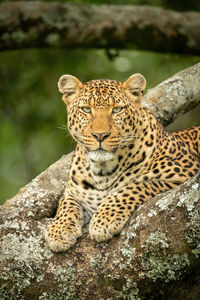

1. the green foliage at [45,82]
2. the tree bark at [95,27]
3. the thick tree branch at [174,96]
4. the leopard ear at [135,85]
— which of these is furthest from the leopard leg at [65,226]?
the green foliage at [45,82]

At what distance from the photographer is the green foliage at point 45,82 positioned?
1491 centimetres

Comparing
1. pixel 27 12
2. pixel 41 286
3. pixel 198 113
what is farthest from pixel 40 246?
pixel 198 113

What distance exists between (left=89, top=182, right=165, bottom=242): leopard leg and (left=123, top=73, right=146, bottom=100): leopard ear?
1454 millimetres

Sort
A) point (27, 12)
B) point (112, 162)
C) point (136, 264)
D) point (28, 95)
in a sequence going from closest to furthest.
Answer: point (136, 264) → point (112, 162) → point (27, 12) → point (28, 95)

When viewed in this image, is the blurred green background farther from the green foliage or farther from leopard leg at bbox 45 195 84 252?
leopard leg at bbox 45 195 84 252

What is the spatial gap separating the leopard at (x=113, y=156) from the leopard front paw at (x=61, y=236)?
0.02m

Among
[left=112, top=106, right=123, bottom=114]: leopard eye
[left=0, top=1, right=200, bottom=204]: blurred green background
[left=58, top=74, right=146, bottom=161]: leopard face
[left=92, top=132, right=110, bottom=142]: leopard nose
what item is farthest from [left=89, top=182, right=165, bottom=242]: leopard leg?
[left=0, top=1, right=200, bottom=204]: blurred green background

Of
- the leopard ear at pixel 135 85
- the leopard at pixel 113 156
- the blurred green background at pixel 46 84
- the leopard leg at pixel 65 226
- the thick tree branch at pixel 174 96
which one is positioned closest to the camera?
the leopard leg at pixel 65 226

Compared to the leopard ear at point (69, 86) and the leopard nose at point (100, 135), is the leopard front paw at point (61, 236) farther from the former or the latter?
the leopard ear at point (69, 86)

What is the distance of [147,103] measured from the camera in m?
10.3

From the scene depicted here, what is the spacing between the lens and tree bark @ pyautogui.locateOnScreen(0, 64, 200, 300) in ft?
19.2

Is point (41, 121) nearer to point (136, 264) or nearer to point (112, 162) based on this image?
point (112, 162)

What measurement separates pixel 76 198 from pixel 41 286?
1.95 metres

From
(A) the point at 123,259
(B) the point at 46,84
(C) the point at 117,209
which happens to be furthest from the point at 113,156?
(B) the point at 46,84
